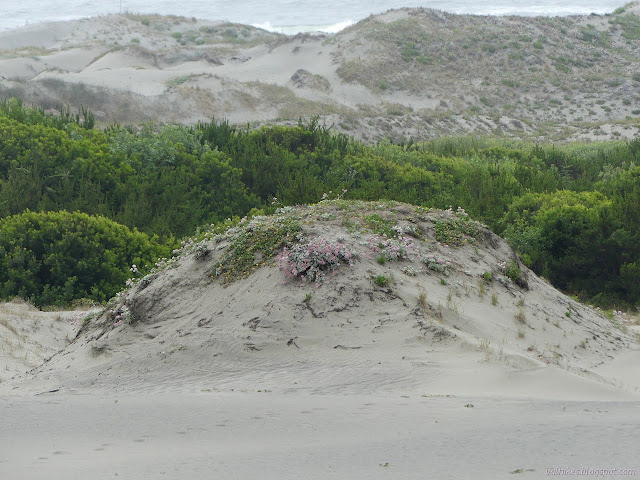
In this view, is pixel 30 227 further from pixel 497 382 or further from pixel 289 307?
pixel 497 382

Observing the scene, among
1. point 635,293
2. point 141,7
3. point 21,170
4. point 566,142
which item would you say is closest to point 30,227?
point 21,170

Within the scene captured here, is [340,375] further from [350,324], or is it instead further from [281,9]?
[281,9]

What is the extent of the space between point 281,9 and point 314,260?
273 feet

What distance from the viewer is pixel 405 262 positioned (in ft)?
24.8

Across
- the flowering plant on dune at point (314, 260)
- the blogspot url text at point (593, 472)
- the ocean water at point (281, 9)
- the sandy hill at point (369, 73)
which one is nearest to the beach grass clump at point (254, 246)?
the flowering plant on dune at point (314, 260)

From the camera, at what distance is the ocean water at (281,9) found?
252 feet

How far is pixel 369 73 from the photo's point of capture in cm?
4547

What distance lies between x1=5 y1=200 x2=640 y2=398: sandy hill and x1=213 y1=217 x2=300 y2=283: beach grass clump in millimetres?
16

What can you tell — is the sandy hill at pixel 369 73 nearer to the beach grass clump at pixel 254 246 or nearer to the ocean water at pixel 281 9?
the ocean water at pixel 281 9

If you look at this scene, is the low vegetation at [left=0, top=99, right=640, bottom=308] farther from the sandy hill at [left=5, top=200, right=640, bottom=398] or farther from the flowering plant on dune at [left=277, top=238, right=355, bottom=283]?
the flowering plant on dune at [left=277, top=238, right=355, bottom=283]

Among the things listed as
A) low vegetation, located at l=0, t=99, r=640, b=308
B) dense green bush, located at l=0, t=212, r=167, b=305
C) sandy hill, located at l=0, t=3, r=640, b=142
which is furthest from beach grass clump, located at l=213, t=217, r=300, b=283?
sandy hill, located at l=0, t=3, r=640, b=142

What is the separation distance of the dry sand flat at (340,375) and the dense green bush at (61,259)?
110 inches

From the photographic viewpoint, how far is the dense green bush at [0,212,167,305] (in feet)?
35.4

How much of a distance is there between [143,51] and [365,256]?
4782 centimetres
